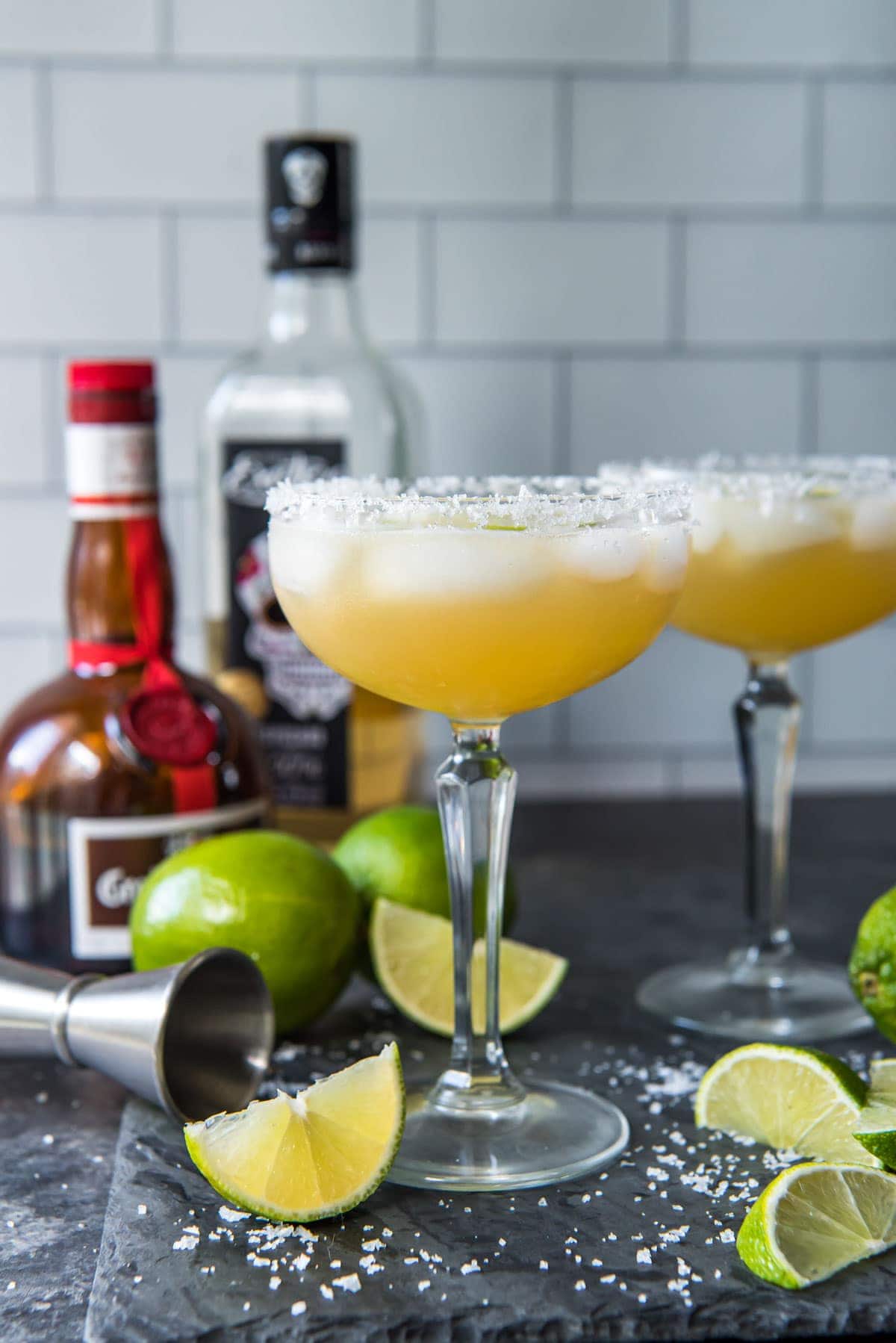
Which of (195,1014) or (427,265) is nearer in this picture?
(195,1014)

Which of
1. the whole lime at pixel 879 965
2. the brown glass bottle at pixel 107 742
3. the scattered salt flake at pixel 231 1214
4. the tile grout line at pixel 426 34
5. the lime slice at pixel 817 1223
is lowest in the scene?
the scattered salt flake at pixel 231 1214

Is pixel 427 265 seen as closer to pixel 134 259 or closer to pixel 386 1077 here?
pixel 134 259

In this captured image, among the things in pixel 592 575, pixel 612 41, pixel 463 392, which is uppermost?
pixel 612 41

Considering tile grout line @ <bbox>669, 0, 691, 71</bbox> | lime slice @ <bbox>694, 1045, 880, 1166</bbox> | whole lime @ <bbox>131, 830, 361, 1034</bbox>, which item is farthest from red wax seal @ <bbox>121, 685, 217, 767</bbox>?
tile grout line @ <bbox>669, 0, 691, 71</bbox>

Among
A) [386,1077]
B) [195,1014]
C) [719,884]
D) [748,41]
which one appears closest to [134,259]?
[748,41]

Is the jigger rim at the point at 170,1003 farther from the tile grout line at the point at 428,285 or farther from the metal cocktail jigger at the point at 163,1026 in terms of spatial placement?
A: the tile grout line at the point at 428,285

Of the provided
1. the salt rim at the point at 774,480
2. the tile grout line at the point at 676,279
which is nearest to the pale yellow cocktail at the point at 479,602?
the salt rim at the point at 774,480
